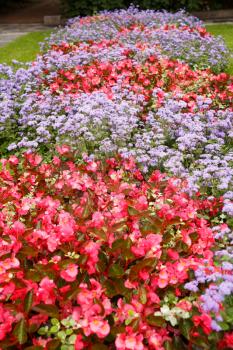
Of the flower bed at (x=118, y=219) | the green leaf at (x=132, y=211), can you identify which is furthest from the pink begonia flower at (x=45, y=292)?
the green leaf at (x=132, y=211)

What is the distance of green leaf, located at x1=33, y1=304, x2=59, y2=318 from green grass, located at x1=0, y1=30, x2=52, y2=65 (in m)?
9.15

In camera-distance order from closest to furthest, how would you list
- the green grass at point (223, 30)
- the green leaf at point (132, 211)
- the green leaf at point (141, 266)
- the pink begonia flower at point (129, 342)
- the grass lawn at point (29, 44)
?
1. the pink begonia flower at point (129, 342)
2. the green leaf at point (141, 266)
3. the green leaf at point (132, 211)
4. the grass lawn at point (29, 44)
5. the green grass at point (223, 30)

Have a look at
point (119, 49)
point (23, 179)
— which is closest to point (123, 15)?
point (119, 49)

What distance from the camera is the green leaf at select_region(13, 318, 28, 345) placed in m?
2.05

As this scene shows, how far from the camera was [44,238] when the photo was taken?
8.52 ft

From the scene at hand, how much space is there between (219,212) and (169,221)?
0.75 metres

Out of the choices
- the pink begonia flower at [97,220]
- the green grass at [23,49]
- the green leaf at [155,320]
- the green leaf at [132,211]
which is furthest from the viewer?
the green grass at [23,49]

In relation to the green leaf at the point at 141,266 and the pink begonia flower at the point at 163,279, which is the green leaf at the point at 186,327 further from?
the green leaf at the point at 141,266

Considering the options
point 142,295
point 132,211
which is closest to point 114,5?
point 132,211

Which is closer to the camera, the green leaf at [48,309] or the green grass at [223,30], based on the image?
the green leaf at [48,309]

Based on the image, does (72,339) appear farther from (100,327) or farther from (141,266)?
(141,266)

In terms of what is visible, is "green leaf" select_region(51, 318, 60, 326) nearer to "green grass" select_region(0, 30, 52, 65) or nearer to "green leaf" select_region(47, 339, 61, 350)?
"green leaf" select_region(47, 339, 61, 350)

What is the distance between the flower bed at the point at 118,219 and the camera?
7.04ft

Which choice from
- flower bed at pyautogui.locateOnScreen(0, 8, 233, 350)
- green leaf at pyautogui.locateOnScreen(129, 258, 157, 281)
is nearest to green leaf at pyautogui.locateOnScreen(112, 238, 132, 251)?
flower bed at pyautogui.locateOnScreen(0, 8, 233, 350)
